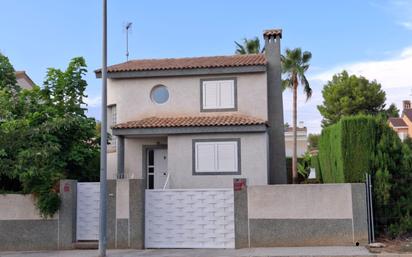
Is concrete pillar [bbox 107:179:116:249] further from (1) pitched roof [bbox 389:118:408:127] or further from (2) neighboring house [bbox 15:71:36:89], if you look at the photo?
(1) pitched roof [bbox 389:118:408:127]

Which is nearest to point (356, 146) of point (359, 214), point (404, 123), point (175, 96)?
point (359, 214)

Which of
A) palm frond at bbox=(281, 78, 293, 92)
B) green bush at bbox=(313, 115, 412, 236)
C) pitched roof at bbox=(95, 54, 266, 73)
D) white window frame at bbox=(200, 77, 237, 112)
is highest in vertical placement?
palm frond at bbox=(281, 78, 293, 92)

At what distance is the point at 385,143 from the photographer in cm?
1306

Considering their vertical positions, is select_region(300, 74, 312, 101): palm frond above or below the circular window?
above

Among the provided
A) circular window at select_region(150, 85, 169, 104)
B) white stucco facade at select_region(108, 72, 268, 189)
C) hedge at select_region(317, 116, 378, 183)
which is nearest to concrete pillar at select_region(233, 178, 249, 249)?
hedge at select_region(317, 116, 378, 183)

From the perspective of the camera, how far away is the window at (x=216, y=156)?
16906 mm

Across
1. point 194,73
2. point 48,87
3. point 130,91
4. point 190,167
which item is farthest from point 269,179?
point 48,87

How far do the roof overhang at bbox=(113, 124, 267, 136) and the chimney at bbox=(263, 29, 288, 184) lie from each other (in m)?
2.18

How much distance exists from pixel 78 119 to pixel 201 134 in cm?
439

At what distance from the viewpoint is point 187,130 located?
16.9 meters

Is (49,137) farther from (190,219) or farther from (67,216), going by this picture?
(190,219)

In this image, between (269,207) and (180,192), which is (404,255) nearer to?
(269,207)

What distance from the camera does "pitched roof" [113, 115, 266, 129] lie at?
55.0ft

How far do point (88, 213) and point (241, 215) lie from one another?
4489mm
